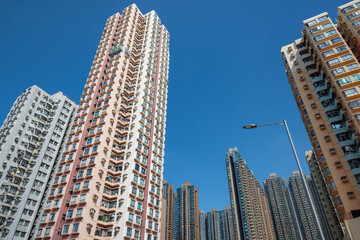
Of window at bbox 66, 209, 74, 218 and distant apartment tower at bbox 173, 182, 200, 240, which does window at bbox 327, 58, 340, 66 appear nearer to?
window at bbox 66, 209, 74, 218

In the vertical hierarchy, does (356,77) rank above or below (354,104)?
above

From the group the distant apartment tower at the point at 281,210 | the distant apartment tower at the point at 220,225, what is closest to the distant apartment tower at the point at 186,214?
the distant apartment tower at the point at 220,225

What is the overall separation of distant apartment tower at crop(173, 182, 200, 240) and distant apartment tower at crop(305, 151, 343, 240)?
64282 mm

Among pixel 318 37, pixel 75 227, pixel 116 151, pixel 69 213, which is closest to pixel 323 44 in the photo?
pixel 318 37

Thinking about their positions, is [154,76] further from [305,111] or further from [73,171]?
[305,111]

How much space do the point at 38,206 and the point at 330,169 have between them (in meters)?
59.2

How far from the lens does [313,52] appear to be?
164ft

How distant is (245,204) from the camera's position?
111 m

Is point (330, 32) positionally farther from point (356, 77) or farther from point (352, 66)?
point (356, 77)

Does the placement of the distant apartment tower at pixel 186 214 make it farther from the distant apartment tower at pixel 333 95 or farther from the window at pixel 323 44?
the window at pixel 323 44

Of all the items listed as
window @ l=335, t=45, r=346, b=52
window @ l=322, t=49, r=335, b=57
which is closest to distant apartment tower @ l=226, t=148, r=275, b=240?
window @ l=322, t=49, r=335, b=57

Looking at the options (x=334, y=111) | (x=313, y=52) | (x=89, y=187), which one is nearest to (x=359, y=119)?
(x=334, y=111)

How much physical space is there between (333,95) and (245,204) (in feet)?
265

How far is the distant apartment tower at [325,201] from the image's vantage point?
6662 centimetres
